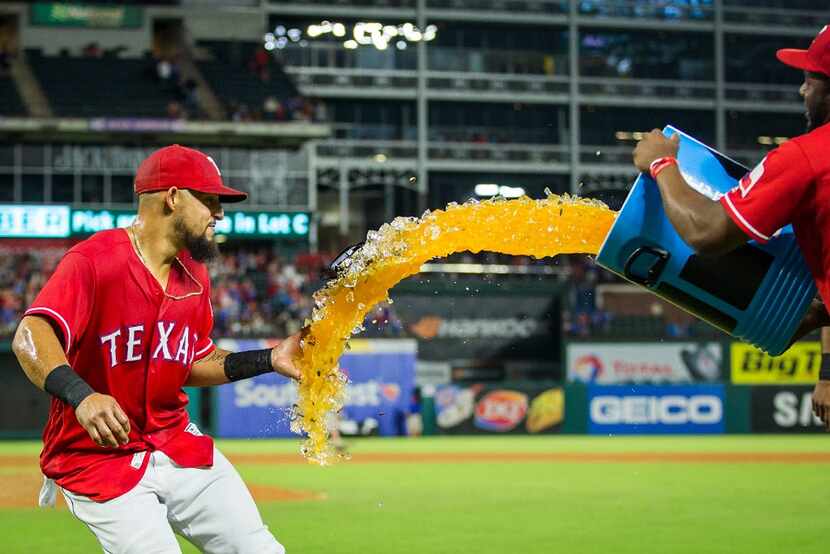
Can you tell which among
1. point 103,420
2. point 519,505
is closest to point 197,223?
point 103,420

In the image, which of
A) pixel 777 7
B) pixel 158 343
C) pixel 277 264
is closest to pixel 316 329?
pixel 158 343

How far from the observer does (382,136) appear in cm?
6066

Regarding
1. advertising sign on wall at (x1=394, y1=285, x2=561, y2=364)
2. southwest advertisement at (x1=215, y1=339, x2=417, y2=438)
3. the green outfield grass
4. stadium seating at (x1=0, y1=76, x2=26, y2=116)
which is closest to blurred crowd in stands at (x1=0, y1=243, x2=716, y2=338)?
advertising sign on wall at (x1=394, y1=285, x2=561, y2=364)

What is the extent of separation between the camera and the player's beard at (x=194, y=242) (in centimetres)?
531

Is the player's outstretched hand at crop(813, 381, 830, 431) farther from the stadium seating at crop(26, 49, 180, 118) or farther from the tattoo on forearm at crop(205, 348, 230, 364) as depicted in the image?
the stadium seating at crop(26, 49, 180, 118)

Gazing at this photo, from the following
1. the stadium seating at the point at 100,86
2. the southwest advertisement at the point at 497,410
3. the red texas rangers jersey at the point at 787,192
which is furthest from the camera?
the stadium seating at the point at 100,86

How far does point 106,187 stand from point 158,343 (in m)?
40.8

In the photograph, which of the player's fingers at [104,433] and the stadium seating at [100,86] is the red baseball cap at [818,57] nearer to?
the player's fingers at [104,433]

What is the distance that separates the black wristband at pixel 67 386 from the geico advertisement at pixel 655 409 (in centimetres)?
2433

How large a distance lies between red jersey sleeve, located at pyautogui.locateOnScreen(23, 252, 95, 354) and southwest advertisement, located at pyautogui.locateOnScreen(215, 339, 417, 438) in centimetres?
2160

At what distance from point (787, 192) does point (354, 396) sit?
938 inches

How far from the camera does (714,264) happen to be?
14.6 ft

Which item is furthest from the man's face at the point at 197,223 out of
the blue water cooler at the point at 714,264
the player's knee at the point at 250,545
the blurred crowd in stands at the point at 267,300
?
the blurred crowd in stands at the point at 267,300

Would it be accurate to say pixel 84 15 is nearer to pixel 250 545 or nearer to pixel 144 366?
pixel 144 366
